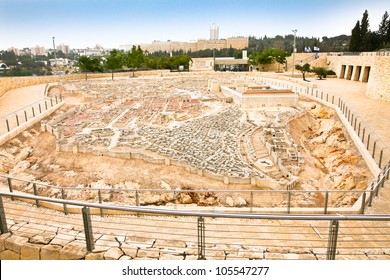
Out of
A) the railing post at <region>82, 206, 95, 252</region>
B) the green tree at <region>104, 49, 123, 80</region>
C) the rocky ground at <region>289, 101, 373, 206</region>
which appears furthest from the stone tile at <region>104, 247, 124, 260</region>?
the green tree at <region>104, 49, 123, 80</region>

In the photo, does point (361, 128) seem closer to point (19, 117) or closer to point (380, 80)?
point (380, 80)

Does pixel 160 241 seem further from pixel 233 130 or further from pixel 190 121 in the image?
pixel 190 121

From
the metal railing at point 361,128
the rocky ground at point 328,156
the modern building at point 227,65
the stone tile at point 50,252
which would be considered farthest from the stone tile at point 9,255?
the modern building at point 227,65

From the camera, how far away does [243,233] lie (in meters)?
5.52

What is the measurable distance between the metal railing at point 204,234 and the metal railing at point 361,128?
615 cm

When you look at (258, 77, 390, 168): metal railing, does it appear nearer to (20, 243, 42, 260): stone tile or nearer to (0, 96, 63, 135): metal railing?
(20, 243, 42, 260): stone tile

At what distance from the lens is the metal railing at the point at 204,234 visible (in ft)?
13.8

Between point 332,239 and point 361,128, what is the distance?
13385 mm

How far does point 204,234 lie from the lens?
4.57 metres

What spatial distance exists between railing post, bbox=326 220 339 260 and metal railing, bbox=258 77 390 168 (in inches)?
279

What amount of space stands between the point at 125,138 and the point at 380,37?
142 feet

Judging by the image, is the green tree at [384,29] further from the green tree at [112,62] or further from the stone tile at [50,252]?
the stone tile at [50,252]

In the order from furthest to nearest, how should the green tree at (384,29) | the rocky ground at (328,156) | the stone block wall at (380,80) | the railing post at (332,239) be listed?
1. the green tree at (384,29)
2. the stone block wall at (380,80)
3. the rocky ground at (328,156)
4. the railing post at (332,239)
